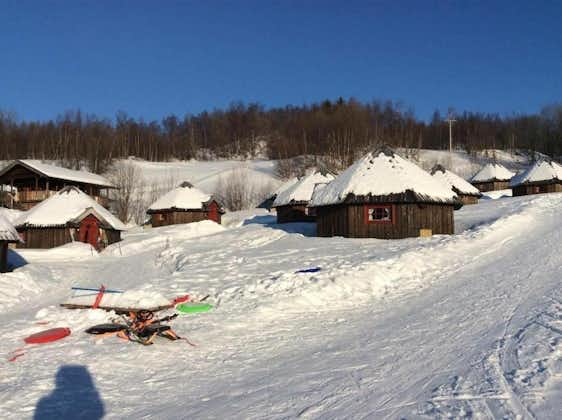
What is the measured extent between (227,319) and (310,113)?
88.9 m

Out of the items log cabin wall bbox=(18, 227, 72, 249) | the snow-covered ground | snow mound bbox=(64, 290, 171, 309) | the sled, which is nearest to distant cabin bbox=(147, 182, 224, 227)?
log cabin wall bbox=(18, 227, 72, 249)

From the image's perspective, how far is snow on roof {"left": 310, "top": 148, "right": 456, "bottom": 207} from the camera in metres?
27.8

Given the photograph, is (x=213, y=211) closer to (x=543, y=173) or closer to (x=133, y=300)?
(x=543, y=173)

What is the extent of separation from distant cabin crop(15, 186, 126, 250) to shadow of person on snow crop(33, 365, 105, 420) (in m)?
29.4

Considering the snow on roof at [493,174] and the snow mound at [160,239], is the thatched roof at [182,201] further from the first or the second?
the snow on roof at [493,174]

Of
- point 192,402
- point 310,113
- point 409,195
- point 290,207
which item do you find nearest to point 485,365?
point 192,402

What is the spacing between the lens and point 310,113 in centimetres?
9788

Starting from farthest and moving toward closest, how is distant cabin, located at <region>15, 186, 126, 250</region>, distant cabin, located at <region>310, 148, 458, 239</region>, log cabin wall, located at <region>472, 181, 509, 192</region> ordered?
1. log cabin wall, located at <region>472, 181, 509, 192</region>
2. distant cabin, located at <region>15, 186, 126, 250</region>
3. distant cabin, located at <region>310, 148, 458, 239</region>

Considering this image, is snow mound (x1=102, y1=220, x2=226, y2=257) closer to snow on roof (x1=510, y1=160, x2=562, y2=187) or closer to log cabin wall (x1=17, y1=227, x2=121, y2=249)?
log cabin wall (x1=17, y1=227, x2=121, y2=249)

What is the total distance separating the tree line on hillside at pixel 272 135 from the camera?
249 feet

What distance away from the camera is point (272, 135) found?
9419 cm

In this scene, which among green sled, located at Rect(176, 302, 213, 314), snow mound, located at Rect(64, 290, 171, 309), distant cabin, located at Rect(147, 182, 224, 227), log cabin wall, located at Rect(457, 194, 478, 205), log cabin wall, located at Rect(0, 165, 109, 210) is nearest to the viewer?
snow mound, located at Rect(64, 290, 171, 309)

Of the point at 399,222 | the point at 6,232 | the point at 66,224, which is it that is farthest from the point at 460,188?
the point at 6,232

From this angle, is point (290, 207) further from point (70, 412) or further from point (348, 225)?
point (70, 412)
